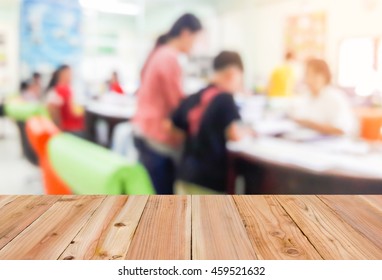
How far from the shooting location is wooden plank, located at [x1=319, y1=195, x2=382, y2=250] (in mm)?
2021

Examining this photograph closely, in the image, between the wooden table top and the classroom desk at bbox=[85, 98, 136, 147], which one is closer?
the wooden table top

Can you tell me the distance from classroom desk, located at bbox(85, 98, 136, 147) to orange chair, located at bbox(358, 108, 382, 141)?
3.86 ft

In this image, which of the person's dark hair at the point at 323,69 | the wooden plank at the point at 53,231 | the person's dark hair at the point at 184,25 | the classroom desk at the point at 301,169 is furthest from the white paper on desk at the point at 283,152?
the wooden plank at the point at 53,231

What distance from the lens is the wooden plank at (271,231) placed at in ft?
5.82

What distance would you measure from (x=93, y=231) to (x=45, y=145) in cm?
80

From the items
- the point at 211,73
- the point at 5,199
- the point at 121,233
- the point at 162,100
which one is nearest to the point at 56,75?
the point at 162,100

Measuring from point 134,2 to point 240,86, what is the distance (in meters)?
0.73

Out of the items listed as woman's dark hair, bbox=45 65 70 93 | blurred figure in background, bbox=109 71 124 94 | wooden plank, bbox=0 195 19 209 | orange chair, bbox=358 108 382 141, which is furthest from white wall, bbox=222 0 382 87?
wooden plank, bbox=0 195 19 209

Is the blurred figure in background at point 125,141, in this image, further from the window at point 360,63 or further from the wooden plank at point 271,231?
the window at point 360,63

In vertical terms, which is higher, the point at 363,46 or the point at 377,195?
the point at 363,46

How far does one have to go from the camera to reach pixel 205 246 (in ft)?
6.00

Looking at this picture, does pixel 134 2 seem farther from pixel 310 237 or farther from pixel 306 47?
pixel 310 237

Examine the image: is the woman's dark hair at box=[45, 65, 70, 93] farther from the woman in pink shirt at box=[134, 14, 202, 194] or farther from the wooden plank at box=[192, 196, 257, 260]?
the wooden plank at box=[192, 196, 257, 260]
